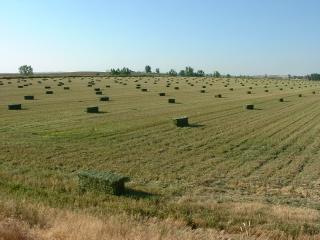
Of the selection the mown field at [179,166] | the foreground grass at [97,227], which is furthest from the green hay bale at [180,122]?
the foreground grass at [97,227]

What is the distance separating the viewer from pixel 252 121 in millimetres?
30000

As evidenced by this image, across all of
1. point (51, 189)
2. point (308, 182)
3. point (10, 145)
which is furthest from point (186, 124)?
point (51, 189)

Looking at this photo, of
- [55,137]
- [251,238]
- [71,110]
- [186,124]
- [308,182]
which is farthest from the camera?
[71,110]

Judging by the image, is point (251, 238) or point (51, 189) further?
point (51, 189)

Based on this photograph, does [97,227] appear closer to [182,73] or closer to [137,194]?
[137,194]

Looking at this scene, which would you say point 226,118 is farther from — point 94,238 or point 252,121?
point 94,238

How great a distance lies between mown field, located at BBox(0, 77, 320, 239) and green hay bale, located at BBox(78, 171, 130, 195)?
0.24 metres

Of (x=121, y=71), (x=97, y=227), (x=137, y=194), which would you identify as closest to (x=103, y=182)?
(x=137, y=194)

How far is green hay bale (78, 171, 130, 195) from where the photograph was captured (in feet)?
42.4

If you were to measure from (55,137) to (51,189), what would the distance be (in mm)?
9536

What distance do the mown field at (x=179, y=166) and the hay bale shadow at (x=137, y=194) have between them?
0.03 meters

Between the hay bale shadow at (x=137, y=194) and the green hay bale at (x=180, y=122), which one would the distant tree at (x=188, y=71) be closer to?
the green hay bale at (x=180, y=122)

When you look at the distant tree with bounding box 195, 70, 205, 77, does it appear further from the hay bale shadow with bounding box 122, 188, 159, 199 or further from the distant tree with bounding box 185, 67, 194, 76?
the hay bale shadow with bounding box 122, 188, 159, 199

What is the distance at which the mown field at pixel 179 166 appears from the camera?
444 inches
